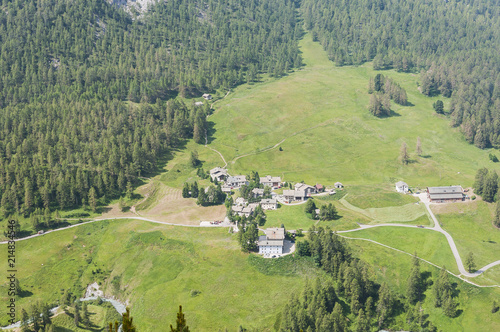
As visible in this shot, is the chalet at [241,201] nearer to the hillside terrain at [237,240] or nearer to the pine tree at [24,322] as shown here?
the hillside terrain at [237,240]

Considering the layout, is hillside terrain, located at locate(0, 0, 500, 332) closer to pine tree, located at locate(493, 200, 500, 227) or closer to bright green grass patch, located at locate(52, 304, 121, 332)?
bright green grass patch, located at locate(52, 304, 121, 332)

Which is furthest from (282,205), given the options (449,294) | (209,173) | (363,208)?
(449,294)

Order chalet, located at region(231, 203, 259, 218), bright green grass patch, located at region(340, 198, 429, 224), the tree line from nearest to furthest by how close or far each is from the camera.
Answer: the tree line, bright green grass patch, located at region(340, 198, 429, 224), chalet, located at region(231, 203, 259, 218)

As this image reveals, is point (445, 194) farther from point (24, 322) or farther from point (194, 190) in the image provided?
point (24, 322)

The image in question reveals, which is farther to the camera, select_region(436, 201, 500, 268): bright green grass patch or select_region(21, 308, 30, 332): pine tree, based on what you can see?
select_region(436, 201, 500, 268): bright green grass patch

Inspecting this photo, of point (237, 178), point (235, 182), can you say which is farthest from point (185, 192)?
point (237, 178)

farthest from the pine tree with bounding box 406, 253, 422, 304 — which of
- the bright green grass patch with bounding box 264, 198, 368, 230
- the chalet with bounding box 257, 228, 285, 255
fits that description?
the chalet with bounding box 257, 228, 285, 255

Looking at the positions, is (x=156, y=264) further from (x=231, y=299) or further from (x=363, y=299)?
(x=363, y=299)

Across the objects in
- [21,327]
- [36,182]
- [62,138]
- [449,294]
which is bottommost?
[21,327]
